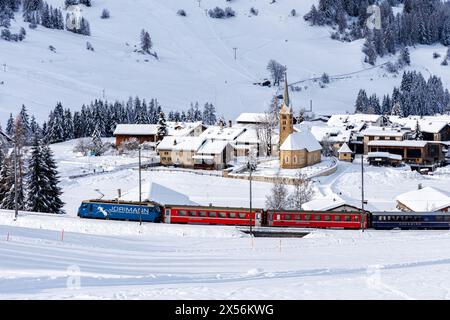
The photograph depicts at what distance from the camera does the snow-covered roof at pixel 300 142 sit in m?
74.2

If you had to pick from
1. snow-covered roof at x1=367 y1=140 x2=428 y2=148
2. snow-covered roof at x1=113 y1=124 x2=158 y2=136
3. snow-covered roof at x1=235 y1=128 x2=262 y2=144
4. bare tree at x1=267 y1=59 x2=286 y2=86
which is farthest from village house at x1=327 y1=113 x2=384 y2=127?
bare tree at x1=267 y1=59 x2=286 y2=86

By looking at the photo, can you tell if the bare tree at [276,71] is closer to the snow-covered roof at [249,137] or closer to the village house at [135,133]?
the village house at [135,133]

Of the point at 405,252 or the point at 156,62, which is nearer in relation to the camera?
the point at 405,252

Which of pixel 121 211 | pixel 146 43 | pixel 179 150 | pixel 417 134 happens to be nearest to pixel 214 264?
pixel 121 211

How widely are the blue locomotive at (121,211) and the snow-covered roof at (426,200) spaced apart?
2017cm

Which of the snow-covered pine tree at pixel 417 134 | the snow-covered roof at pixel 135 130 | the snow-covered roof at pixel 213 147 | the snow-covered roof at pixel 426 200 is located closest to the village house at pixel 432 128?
the snow-covered pine tree at pixel 417 134

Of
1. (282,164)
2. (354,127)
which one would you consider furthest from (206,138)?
(354,127)

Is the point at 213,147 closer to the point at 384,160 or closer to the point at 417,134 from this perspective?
the point at 384,160

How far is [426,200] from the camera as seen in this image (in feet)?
160

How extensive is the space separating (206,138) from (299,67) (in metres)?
108

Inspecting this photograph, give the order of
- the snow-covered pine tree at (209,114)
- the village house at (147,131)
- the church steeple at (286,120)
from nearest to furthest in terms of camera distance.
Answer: the church steeple at (286,120), the village house at (147,131), the snow-covered pine tree at (209,114)

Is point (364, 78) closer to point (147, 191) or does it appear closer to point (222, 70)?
point (222, 70)
